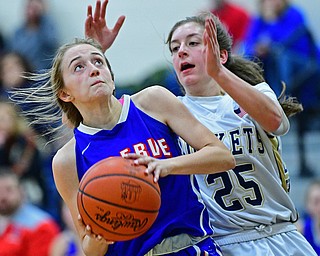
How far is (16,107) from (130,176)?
5570 millimetres

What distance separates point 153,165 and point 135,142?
0.46m

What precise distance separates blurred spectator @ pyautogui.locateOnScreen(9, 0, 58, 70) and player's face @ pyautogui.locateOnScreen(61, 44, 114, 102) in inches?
241

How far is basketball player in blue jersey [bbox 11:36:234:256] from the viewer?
4531mm

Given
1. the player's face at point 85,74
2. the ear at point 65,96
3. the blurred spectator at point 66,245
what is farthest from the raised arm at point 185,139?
the blurred spectator at point 66,245

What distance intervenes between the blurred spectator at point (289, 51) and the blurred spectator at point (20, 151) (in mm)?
2704

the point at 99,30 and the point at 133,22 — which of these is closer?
the point at 99,30

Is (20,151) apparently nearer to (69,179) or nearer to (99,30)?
(99,30)

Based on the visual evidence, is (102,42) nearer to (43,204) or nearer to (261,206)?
(261,206)

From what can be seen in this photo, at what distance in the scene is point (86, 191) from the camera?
165 inches

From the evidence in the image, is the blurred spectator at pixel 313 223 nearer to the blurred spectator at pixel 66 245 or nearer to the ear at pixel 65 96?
the blurred spectator at pixel 66 245

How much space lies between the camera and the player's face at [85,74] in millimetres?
4555

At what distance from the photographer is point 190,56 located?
500 cm

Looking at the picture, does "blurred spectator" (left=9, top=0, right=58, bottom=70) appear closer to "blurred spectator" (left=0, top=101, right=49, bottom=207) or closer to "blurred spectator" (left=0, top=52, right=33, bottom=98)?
"blurred spectator" (left=0, top=52, right=33, bottom=98)

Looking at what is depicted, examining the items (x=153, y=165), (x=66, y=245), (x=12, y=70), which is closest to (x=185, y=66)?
(x=153, y=165)
